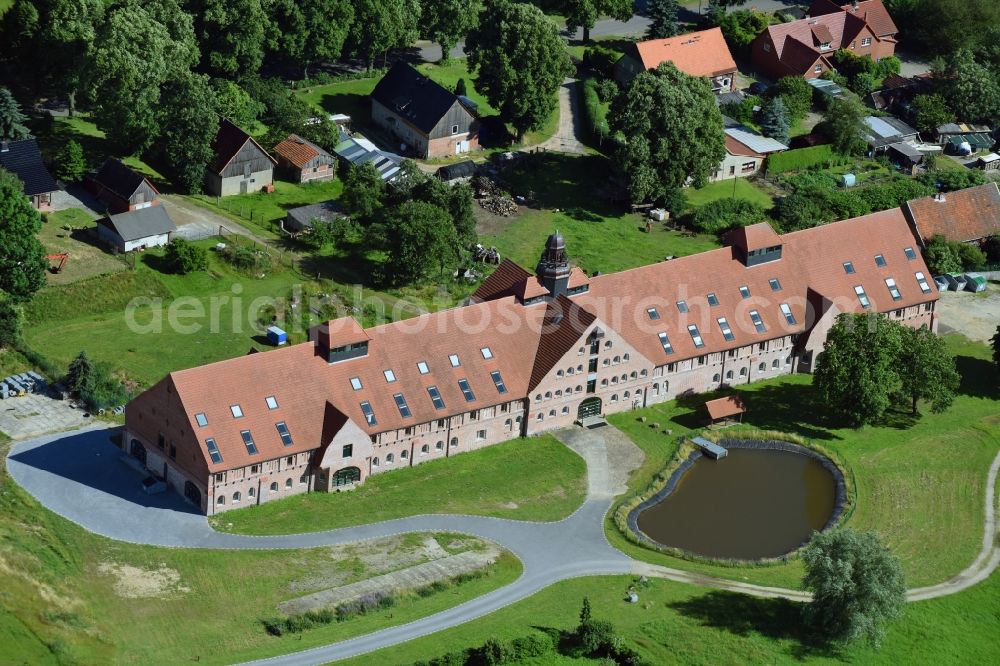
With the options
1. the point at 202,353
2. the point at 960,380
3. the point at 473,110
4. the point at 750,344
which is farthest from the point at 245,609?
the point at 473,110

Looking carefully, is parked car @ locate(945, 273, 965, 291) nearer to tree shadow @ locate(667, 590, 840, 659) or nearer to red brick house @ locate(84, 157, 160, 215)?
tree shadow @ locate(667, 590, 840, 659)

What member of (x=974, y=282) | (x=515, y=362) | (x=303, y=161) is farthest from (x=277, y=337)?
(x=974, y=282)

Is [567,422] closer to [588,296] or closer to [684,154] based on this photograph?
[588,296]

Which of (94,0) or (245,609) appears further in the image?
(94,0)

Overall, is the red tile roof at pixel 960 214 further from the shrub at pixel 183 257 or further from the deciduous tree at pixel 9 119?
the deciduous tree at pixel 9 119

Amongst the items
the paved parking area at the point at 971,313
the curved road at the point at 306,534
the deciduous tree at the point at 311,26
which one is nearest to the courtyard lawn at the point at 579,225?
the paved parking area at the point at 971,313

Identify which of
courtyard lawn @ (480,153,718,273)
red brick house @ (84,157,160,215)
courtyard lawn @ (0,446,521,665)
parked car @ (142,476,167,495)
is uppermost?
red brick house @ (84,157,160,215)

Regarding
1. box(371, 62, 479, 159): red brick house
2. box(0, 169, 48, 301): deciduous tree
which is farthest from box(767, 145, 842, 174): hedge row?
box(0, 169, 48, 301): deciduous tree
